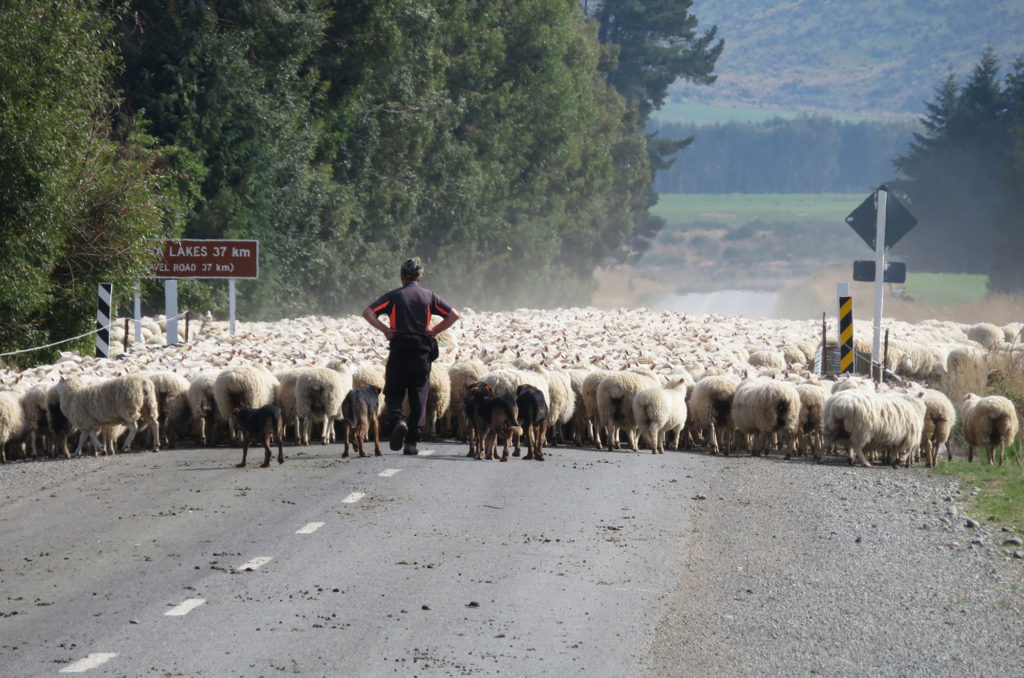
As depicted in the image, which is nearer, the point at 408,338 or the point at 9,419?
the point at 408,338

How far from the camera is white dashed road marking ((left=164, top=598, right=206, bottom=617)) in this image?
7938mm

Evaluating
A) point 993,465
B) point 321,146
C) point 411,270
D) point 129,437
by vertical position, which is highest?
point 321,146

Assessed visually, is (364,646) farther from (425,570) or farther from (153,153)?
(153,153)

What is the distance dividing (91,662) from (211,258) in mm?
18060

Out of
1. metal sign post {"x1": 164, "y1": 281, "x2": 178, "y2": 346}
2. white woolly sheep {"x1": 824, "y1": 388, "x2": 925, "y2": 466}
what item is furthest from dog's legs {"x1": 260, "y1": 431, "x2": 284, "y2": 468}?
metal sign post {"x1": 164, "y1": 281, "x2": 178, "y2": 346}

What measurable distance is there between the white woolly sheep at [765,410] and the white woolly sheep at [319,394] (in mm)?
4843

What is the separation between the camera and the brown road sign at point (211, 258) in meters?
24.3

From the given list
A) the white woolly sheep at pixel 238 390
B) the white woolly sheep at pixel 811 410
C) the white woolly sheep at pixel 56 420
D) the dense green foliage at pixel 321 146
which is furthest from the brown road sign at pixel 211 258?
the white woolly sheep at pixel 811 410

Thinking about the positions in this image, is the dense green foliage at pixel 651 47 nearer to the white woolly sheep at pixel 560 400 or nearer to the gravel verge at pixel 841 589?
the white woolly sheep at pixel 560 400

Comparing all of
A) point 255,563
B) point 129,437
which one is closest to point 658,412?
point 129,437

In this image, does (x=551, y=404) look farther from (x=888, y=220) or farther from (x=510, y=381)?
(x=888, y=220)

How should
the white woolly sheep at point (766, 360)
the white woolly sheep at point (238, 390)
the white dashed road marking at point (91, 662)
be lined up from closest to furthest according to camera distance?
1. the white dashed road marking at point (91, 662)
2. the white woolly sheep at point (238, 390)
3. the white woolly sheep at point (766, 360)

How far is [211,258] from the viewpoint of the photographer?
24.5 metres

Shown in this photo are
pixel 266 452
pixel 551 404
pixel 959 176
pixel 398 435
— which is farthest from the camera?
pixel 959 176
